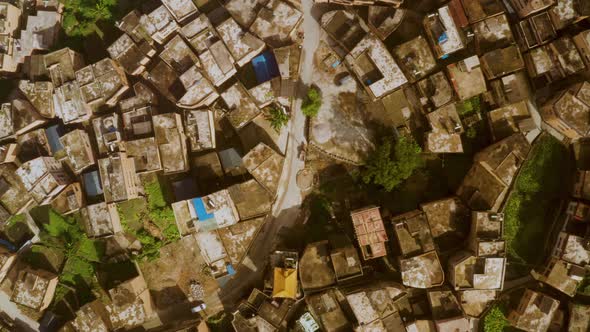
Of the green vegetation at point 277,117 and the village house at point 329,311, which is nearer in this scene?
the village house at point 329,311

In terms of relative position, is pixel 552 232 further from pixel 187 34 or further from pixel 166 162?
pixel 187 34

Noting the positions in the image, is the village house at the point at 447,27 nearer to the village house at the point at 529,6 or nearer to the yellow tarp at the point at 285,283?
the village house at the point at 529,6

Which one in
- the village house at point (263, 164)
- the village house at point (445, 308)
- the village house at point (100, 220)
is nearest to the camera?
the village house at point (445, 308)

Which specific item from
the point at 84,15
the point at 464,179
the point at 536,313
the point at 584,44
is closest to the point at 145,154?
the point at 84,15

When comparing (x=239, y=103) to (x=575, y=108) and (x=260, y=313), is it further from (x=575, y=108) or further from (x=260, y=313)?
(x=575, y=108)

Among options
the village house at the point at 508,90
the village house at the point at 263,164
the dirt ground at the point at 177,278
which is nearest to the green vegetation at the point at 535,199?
the village house at the point at 508,90

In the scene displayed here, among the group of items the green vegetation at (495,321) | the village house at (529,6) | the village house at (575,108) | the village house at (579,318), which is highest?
the village house at (529,6)

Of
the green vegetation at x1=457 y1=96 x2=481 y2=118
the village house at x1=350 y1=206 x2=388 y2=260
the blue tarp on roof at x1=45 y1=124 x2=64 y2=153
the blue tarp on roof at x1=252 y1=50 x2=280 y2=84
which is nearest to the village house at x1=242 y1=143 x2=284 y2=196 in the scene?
the blue tarp on roof at x1=252 y1=50 x2=280 y2=84

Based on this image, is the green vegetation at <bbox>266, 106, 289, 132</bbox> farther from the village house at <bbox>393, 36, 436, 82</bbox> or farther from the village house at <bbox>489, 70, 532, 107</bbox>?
the village house at <bbox>489, 70, 532, 107</bbox>

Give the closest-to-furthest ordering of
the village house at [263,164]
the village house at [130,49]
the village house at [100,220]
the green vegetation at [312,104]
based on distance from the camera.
Result: the village house at [263,164]
the green vegetation at [312,104]
the village house at [100,220]
the village house at [130,49]
